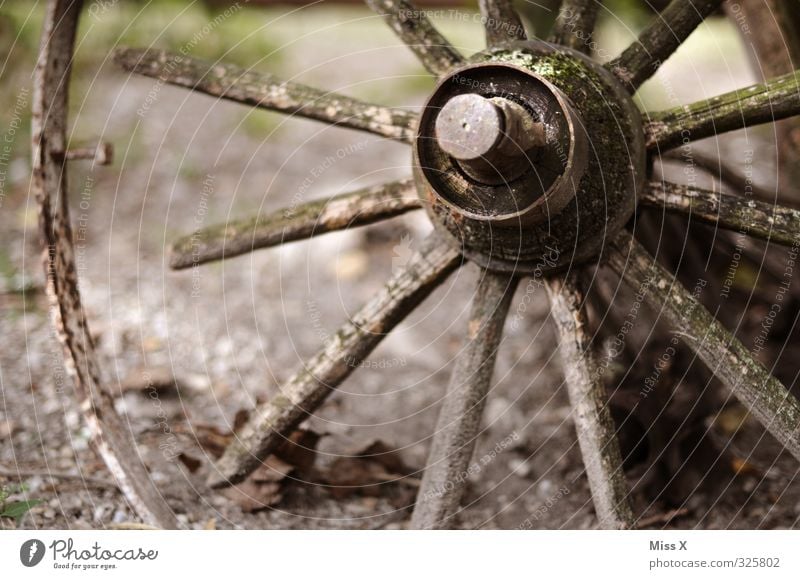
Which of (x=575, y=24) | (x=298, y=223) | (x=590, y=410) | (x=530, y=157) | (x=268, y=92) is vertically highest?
(x=268, y=92)

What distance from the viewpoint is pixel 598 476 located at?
4.65ft

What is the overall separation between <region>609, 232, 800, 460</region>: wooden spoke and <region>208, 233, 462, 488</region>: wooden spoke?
1.04 ft

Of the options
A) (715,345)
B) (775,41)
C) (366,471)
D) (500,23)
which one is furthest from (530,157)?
(775,41)

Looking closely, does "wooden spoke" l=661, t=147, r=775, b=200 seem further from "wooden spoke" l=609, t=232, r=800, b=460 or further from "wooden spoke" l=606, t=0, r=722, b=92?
"wooden spoke" l=609, t=232, r=800, b=460

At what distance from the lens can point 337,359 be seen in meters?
1.54

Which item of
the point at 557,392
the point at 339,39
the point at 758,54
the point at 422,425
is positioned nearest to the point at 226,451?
the point at 422,425

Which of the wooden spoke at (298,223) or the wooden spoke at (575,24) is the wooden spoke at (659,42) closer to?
the wooden spoke at (575,24)

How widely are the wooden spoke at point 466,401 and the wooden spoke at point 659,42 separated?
0.43 m

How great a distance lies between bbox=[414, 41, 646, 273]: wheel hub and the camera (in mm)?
1211

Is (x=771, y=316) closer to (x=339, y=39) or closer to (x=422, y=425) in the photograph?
(x=422, y=425)
